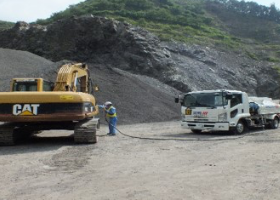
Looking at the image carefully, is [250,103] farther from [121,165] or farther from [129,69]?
[129,69]

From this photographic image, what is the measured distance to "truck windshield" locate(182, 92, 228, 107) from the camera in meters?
15.0

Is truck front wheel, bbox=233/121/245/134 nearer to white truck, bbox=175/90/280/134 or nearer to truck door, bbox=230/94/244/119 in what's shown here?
white truck, bbox=175/90/280/134

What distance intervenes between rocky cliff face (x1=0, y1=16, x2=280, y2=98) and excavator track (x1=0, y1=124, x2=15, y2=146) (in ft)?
78.1

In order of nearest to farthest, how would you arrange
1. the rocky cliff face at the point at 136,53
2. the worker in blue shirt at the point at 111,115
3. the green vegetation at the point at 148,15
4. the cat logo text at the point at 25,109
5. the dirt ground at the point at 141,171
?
1. the dirt ground at the point at 141,171
2. the cat logo text at the point at 25,109
3. the worker in blue shirt at the point at 111,115
4. the rocky cliff face at the point at 136,53
5. the green vegetation at the point at 148,15

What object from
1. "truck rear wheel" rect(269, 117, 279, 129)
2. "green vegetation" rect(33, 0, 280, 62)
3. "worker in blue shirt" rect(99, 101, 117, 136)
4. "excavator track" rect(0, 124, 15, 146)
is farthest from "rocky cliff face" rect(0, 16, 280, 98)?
"excavator track" rect(0, 124, 15, 146)

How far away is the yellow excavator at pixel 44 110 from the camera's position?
1111 centimetres

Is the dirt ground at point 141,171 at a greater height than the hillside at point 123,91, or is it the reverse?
the hillside at point 123,91

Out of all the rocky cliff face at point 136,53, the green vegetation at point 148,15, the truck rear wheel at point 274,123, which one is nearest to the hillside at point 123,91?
the rocky cliff face at point 136,53

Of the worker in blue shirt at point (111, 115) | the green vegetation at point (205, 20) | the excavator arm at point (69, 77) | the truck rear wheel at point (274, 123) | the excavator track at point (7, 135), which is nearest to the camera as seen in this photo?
the excavator track at point (7, 135)

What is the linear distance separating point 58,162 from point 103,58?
31.6 metres

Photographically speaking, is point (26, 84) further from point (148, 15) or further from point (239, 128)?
point (148, 15)

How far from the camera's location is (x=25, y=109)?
36.5ft

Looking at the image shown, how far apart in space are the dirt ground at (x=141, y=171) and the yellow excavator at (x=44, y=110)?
1.78 feet

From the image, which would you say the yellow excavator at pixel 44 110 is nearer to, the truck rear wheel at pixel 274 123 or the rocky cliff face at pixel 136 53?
the truck rear wheel at pixel 274 123
